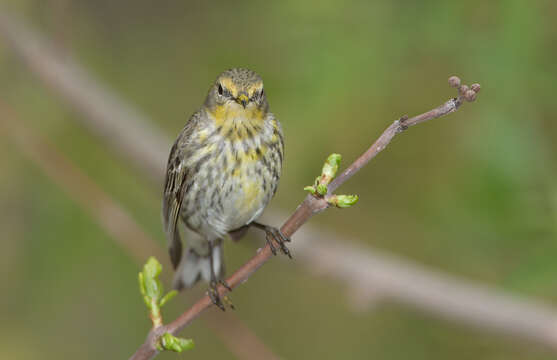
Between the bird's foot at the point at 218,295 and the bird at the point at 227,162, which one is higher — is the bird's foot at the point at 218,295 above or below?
below

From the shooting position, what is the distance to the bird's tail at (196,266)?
3830mm

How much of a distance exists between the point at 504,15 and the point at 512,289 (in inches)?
57.9

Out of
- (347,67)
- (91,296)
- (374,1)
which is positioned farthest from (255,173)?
(91,296)

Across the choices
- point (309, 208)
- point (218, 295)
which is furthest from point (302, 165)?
point (309, 208)

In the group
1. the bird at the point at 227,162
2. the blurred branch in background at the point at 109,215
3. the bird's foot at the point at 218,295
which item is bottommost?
the bird's foot at the point at 218,295

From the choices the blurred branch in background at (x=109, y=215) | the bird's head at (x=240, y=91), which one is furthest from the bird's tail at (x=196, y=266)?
the bird's head at (x=240, y=91)

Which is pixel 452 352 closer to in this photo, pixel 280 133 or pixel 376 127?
pixel 376 127

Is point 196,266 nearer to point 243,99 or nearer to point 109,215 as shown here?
point 109,215

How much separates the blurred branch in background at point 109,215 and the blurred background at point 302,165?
1 centimetres

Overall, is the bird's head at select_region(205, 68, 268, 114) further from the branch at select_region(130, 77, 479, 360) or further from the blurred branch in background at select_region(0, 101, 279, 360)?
the blurred branch in background at select_region(0, 101, 279, 360)

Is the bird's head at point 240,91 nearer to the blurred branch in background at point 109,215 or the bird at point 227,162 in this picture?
the bird at point 227,162

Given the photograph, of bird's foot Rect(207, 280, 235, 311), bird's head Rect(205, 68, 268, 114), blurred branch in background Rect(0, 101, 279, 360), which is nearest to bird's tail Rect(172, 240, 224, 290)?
blurred branch in background Rect(0, 101, 279, 360)

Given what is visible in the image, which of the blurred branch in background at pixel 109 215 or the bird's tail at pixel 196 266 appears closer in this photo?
the blurred branch in background at pixel 109 215

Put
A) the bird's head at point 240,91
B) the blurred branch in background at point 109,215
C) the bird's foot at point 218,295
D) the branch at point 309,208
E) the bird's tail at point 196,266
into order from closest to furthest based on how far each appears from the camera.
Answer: the branch at point 309,208
the bird's foot at point 218,295
the bird's head at point 240,91
the blurred branch in background at point 109,215
the bird's tail at point 196,266
